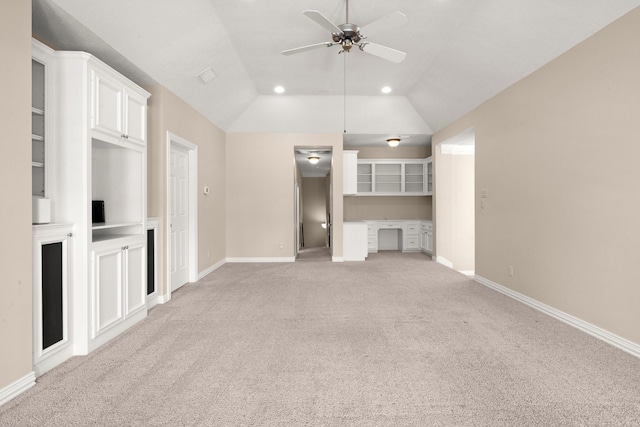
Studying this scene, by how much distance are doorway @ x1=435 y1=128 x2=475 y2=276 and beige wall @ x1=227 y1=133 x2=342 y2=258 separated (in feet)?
7.22

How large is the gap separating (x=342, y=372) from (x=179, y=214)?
3542 millimetres

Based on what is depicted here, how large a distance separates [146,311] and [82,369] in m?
1.20

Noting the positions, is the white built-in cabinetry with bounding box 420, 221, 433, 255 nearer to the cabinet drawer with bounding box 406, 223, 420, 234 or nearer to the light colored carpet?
the cabinet drawer with bounding box 406, 223, 420, 234

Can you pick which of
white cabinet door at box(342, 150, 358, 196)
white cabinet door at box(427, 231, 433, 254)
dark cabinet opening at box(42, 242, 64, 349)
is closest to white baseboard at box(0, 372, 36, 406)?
dark cabinet opening at box(42, 242, 64, 349)

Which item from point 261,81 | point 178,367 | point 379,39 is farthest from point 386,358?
point 261,81

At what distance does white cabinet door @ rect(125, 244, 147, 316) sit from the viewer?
3221 millimetres

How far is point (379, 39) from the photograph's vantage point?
4.39 m

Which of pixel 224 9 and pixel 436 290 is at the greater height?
pixel 224 9

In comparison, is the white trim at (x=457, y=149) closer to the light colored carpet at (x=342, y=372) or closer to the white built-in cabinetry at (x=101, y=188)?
the light colored carpet at (x=342, y=372)

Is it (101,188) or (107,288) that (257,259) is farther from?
(107,288)

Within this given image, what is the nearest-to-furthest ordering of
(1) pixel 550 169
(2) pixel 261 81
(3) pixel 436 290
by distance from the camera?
(1) pixel 550 169 < (3) pixel 436 290 < (2) pixel 261 81

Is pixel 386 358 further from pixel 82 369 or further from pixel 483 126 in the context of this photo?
pixel 483 126

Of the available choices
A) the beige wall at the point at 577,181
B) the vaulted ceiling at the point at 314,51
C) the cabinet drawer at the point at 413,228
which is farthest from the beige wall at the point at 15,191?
the cabinet drawer at the point at 413,228

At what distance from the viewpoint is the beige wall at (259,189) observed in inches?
276
